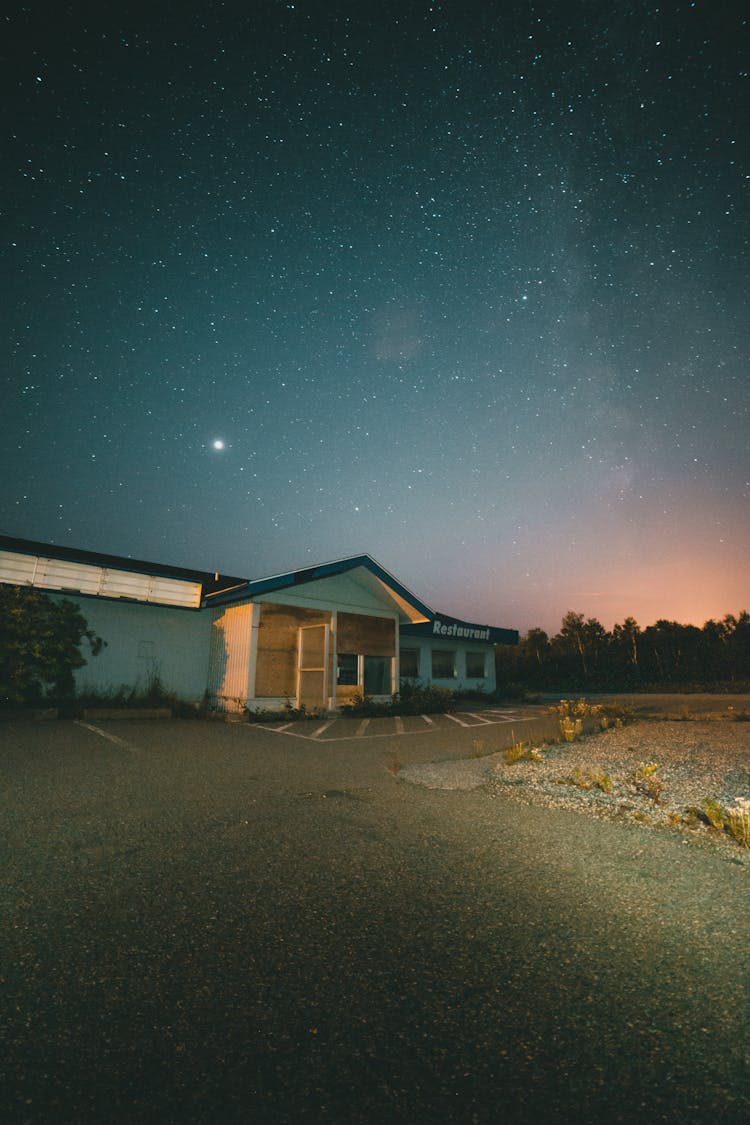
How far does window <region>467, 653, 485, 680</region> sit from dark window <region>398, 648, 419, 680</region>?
12.9 ft

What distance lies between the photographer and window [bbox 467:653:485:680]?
85.8 feet

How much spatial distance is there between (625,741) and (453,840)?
7948 millimetres

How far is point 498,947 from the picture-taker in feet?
8.63

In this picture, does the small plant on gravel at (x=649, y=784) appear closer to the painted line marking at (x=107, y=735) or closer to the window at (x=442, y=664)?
the painted line marking at (x=107, y=735)

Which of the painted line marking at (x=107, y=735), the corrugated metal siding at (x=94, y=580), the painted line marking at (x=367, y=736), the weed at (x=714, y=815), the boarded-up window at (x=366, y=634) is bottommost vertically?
the painted line marking at (x=367, y=736)

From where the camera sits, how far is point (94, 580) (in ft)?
49.8

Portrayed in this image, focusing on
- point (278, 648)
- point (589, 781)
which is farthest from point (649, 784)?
point (278, 648)

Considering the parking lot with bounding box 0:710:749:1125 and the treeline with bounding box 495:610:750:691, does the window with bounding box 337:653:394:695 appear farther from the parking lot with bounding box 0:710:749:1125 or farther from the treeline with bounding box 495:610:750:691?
the treeline with bounding box 495:610:750:691

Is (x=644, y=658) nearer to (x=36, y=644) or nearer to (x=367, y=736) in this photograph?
(x=367, y=736)

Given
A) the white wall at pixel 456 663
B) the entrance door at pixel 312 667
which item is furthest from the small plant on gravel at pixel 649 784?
the white wall at pixel 456 663

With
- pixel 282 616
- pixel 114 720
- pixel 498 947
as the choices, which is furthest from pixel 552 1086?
pixel 282 616

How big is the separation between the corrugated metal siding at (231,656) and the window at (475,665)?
1442cm

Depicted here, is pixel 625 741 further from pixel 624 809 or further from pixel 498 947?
pixel 498 947

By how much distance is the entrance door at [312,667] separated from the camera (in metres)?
15.5
